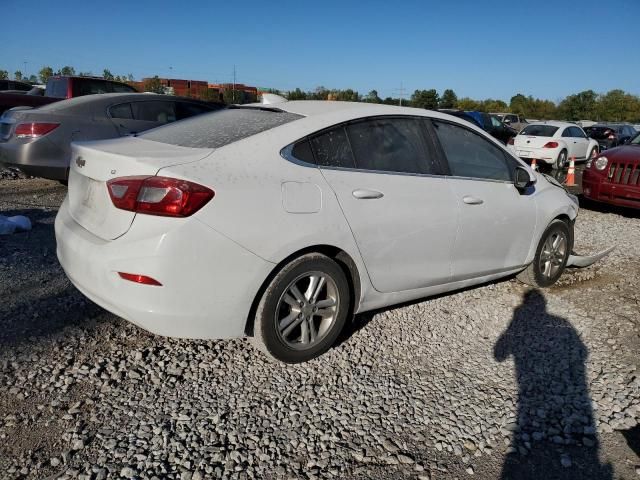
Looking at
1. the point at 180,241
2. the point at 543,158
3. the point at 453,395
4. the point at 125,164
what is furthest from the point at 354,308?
the point at 543,158

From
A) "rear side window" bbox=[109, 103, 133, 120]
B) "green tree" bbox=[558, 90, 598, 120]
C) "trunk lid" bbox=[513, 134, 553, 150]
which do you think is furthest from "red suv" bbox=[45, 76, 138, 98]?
"green tree" bbox=[558, 90, 598, 120]

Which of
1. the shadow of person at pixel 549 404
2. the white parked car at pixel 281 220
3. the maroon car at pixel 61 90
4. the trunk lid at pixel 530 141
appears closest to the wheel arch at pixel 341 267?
the white parked car at pixel 281 220

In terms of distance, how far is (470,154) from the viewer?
4125 millimetres

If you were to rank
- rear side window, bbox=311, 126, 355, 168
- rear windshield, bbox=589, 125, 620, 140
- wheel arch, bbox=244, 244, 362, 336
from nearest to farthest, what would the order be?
1. wheel arch, bbox=244, 244, 362, 336
2. rear side window, bbox=311, 126, 355, 168
3. rear windshield, bbox=589, 125, 620, 140

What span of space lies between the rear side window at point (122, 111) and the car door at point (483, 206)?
5397 millimetres

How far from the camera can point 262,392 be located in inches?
114

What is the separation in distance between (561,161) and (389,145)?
48.0 feet

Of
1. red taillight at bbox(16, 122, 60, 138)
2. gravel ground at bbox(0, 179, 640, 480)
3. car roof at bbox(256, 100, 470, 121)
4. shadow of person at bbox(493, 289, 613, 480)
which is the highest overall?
car roof at bbox(256, 100, 470, 121)

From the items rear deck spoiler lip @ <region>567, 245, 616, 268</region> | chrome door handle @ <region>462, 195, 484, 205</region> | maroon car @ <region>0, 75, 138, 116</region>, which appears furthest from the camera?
maroon car @ <region>0, 75, 138, 116</region>

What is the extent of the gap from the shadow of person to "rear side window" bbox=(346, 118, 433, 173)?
1.44m

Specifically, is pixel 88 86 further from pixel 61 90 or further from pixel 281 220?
pixel 281 220

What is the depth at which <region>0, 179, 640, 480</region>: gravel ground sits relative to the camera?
7.75 ft

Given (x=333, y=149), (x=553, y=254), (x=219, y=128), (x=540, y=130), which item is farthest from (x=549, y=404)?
(x=540, y=130)

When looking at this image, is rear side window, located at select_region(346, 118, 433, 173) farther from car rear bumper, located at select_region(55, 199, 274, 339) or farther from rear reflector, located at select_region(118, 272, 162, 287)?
rear reflector, located at select_region(118, 272, 162, 287)
